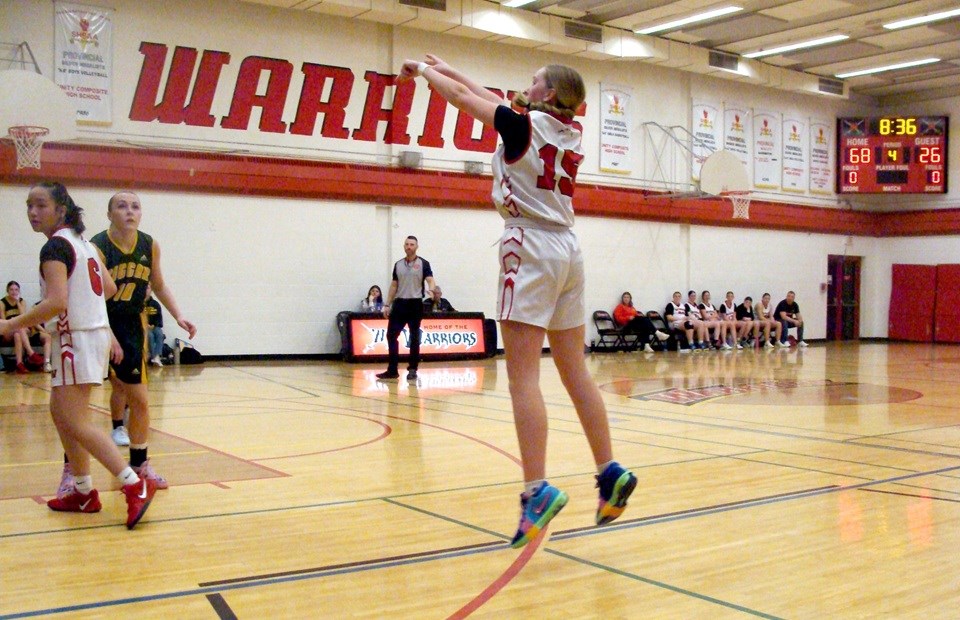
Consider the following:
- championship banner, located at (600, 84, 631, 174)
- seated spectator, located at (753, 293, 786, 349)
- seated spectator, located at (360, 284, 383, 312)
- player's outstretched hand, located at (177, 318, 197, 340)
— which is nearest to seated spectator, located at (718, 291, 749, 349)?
seated spectator, located at (753, 293, 786, 349)

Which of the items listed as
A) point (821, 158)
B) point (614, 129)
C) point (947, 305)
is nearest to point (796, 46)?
point (614, 129)

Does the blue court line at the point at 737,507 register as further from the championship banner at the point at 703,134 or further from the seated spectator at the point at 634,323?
the championship banner at the point at 703,134

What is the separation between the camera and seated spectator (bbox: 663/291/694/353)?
21375 millimetres

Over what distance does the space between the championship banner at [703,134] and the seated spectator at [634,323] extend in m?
3.84

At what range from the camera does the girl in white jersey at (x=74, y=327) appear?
14.6 feet

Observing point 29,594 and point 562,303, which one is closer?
point 29,594

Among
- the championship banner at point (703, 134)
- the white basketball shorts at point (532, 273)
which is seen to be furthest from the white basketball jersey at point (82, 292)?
the championship banner at point (703, 134)

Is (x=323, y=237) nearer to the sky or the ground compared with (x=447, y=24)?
nearer to the ground

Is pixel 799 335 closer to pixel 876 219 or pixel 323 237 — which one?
pixel 876 219

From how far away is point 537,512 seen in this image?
147 inches

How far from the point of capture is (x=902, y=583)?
353 cm

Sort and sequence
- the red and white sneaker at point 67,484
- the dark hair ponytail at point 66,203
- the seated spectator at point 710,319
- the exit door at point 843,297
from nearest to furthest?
the dark hair ponytail at point 66,203 < the red and white sneaker at point 67,484 < the seated spectator at point 710,319 < the exit door at point 843,297

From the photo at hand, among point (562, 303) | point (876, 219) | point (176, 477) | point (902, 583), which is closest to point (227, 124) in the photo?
point (176, 477)

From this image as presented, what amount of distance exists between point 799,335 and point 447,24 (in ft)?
40.4
